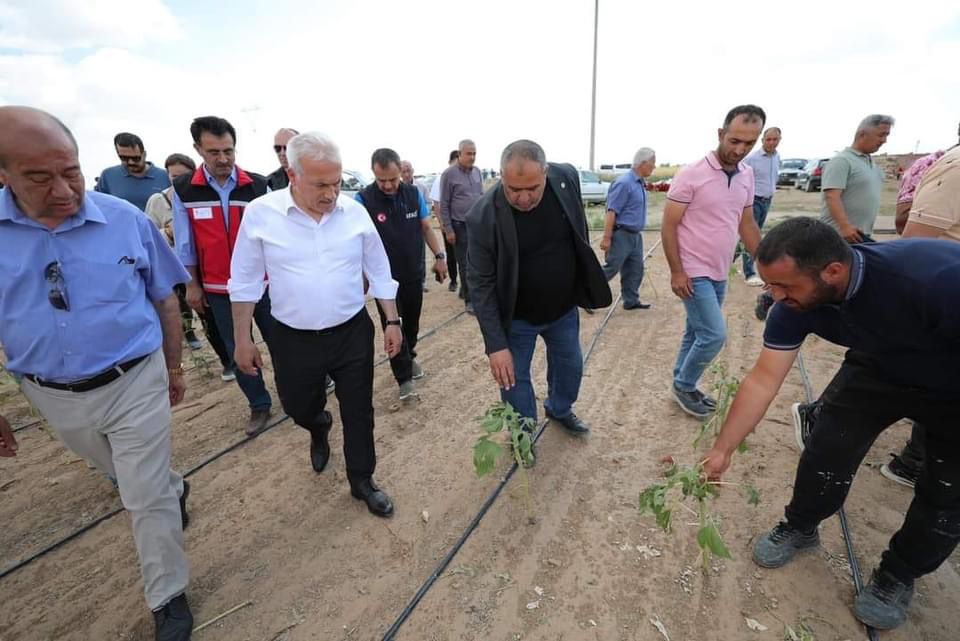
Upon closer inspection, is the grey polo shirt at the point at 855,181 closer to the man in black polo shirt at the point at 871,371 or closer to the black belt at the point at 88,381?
the man in black polo shirt at the point at 871,371

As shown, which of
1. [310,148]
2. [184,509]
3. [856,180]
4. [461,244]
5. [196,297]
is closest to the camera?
[310,148]

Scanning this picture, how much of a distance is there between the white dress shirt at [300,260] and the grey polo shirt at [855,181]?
11.8ft

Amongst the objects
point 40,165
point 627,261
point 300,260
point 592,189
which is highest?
point 40,165

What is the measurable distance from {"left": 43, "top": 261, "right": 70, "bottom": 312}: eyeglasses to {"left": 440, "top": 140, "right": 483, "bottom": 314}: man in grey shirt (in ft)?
12.5

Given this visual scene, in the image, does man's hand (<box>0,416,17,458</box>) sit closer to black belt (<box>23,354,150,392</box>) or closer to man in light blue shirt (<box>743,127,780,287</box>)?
black belt (<box>23,354,150,392</box>)

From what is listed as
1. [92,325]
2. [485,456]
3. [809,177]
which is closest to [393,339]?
[485,456]

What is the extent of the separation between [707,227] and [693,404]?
3.84ft

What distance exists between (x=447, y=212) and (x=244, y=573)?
13.5ft

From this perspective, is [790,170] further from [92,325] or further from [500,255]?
[92,325]

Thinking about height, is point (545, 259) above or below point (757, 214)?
above

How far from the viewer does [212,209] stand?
109 inches

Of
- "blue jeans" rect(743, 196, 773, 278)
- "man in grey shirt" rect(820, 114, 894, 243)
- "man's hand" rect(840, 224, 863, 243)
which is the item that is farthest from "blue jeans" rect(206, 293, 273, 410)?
"blue jeans" rect(743, 196, 773, 278)

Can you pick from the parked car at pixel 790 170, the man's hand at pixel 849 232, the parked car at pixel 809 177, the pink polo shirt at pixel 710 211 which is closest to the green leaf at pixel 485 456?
the pink polo shirt at pixel 710 211

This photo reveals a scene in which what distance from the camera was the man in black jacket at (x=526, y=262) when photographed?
6.77ft
